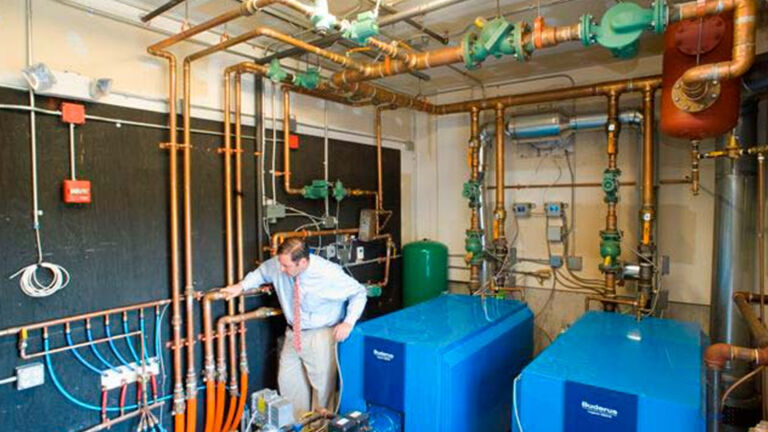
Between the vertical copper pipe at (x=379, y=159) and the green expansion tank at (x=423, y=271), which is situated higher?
the vertical copper pipe at (x=379, y=159)

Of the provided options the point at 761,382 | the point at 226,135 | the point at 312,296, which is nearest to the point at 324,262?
the point at 312,296

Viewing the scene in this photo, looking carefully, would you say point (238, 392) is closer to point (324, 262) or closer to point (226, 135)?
point (324, 262)

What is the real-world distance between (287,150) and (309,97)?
0.59 meters

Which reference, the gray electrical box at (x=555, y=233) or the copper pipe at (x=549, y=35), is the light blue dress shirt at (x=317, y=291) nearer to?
the copper pipe at (x=549, y=35)

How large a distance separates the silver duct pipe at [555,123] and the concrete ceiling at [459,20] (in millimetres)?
473

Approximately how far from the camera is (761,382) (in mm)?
2758

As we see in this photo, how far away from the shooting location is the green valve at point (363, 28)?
6.76 ft

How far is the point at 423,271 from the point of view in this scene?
13.9ft

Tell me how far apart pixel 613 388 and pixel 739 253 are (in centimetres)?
169

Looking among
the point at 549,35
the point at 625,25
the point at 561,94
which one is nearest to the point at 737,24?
the point at 625,25

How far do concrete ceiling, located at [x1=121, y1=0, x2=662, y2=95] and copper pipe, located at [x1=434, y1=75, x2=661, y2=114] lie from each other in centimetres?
30

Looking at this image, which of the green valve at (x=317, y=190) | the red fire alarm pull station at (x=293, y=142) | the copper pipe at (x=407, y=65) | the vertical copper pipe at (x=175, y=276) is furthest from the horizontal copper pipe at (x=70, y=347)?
the copper pipe at (x=407, y=65)

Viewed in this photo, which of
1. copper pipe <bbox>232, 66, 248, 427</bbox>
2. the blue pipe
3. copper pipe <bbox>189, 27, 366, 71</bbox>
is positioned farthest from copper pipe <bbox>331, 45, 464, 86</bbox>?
the blue pipe

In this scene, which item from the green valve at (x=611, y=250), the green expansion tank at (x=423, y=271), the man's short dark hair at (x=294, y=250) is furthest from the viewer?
the green expansion tank at (x=423, y=271)
